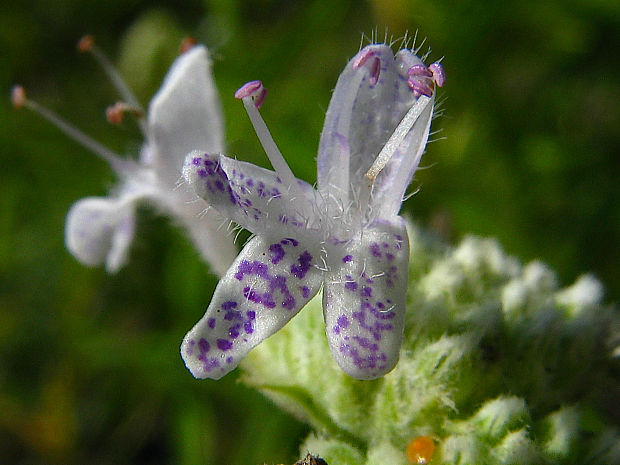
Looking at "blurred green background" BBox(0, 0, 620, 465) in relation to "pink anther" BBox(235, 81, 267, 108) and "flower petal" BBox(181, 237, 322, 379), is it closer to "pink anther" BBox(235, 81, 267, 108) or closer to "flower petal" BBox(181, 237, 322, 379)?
"pink anther" BBox(235, 81, 267, 108)

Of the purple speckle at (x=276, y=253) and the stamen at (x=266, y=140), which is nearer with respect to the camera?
the purple speckle at (x=276, y=253)

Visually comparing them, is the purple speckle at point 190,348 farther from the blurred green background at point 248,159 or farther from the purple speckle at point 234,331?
the blurred green background at point 248,159

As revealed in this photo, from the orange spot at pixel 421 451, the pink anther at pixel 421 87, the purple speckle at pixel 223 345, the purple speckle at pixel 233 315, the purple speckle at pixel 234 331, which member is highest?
the pink anther at pixel 421 87

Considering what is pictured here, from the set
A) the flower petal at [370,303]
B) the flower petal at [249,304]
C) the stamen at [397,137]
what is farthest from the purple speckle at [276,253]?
the stamen at [397,137]

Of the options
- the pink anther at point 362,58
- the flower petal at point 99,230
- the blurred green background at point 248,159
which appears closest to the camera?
the pink anther at point 362,58

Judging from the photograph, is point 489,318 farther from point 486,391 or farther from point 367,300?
point 367,300

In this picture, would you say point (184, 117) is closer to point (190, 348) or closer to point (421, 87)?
point (421, 87)

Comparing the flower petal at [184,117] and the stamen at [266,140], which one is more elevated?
the flower petal at [184,117]

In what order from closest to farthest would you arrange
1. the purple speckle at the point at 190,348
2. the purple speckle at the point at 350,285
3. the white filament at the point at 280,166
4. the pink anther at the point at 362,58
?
1. the purple speckle at the point at 190,348
2. the purple speckle at the point at 350,285
3. the white filament at the point at 280,166
4. the pink anther at the point at 362,58
